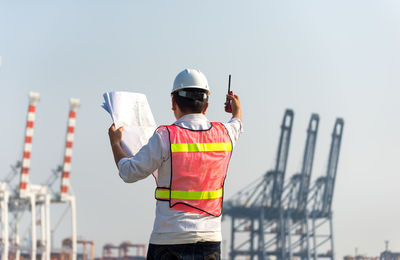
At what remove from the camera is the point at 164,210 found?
3.30 m

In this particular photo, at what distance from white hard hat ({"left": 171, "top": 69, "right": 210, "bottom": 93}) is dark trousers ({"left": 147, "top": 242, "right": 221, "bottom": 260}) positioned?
0.67 metres

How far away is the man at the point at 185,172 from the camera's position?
10.8 ft

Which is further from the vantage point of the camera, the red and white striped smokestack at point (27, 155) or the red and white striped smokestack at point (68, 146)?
the red and white striped smokestack at point (68, 146)

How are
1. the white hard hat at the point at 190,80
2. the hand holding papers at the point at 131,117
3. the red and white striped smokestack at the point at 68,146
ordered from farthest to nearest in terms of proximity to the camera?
the red and white striped smokestack at the point at 68,146 → the hand holding papers at the point at 131,117 → the white hard hat at the point at 190,80

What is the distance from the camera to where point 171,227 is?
3.27m

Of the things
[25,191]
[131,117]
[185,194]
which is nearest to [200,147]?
[185,194]

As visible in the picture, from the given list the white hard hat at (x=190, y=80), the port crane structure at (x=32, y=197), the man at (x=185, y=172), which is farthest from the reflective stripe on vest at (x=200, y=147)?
the port crane structure at (x=32, y=197)

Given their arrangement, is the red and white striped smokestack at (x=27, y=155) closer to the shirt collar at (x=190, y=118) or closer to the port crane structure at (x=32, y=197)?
the port crane structure at (x=32, y=197)

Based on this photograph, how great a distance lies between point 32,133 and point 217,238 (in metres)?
61.0

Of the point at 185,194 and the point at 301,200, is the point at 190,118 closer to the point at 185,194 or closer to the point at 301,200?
the point at 185,194

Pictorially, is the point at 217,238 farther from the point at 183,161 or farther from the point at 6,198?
the point at 6,198

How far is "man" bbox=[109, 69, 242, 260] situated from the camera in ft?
10.8

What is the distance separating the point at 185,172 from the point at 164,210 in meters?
0.18

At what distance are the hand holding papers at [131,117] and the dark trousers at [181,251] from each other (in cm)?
45
